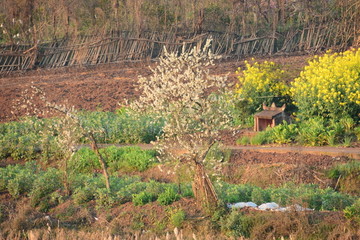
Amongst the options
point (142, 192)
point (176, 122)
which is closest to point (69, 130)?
point (142, 192)

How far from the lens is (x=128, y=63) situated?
1000 inches

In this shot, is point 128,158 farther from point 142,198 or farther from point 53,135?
point 142,198

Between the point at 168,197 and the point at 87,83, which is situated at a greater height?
the point at 168,197

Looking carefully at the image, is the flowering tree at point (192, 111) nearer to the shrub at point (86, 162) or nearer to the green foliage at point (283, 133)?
the shrub at point (86, 162)

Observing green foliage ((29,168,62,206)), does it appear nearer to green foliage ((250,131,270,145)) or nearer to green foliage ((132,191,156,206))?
green foliage ((132,191,156,206))

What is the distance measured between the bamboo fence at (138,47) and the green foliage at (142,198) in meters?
16.5

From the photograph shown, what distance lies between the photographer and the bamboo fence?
84.1 ft

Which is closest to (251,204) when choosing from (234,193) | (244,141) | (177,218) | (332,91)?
(234,193)

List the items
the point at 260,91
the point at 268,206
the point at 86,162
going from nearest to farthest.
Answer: the point at 268,206
the point at 86,162
the point at 260,91

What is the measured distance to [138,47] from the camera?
1014 inches

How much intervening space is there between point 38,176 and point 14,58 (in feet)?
53.6

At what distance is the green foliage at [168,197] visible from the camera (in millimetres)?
8828

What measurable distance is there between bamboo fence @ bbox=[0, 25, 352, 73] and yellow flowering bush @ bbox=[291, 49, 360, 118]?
11637mm

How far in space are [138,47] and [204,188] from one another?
18.2 m
